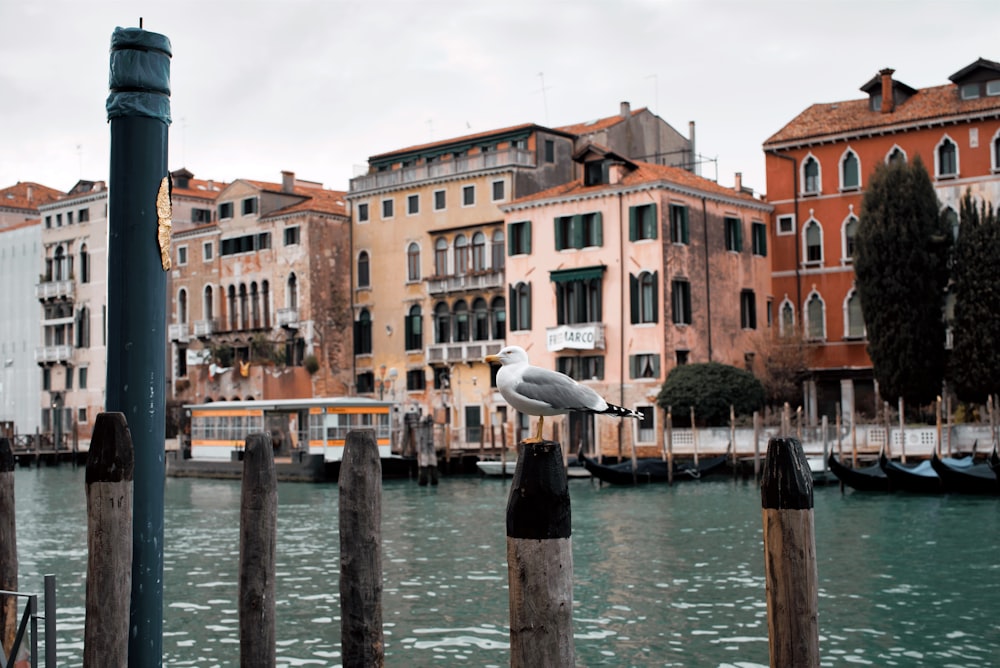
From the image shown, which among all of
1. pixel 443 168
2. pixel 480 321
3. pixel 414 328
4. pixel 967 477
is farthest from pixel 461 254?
pixel 967 477

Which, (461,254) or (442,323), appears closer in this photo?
(461,254)

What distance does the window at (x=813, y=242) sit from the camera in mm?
31281

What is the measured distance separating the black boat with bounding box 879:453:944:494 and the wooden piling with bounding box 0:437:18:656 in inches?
680

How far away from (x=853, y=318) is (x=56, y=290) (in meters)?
28.1

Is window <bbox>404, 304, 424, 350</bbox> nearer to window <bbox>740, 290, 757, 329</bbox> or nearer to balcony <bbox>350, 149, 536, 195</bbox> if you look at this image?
balcony <bbox>350, 149, 536, 195</bbox>

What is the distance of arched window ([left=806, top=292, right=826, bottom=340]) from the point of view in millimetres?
31062

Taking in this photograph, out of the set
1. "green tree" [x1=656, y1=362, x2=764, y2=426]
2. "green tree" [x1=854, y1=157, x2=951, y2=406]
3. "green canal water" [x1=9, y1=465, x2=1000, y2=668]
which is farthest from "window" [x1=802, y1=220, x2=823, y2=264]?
"green canal water" [x1=9, y1=465, x2=1000, y2=668]

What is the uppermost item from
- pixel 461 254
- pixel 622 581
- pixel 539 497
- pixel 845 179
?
pixel 845 179

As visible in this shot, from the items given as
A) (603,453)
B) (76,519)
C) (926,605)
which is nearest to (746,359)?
(603,453)

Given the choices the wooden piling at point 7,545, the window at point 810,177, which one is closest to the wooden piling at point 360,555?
the wooden piling at point 7,545

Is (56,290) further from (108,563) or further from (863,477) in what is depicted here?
(108,563)

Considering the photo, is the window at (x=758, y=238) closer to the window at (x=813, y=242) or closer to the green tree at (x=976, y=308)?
the window at (x=813, y=242)

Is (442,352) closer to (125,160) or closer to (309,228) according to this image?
(309,228)

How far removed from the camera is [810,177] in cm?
3119
